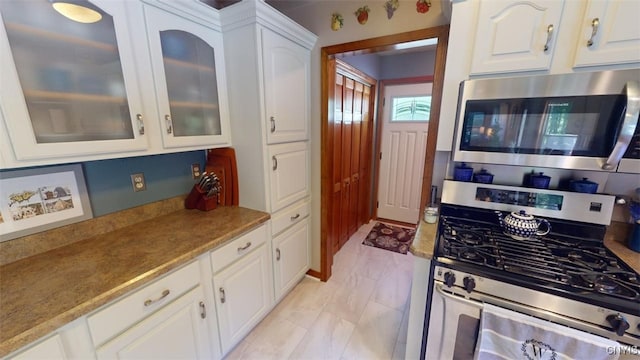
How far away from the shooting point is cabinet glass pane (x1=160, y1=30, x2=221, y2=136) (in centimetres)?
Answer: 136

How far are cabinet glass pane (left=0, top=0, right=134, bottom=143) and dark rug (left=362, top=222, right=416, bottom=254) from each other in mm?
2708

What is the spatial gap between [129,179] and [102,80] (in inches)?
23.1

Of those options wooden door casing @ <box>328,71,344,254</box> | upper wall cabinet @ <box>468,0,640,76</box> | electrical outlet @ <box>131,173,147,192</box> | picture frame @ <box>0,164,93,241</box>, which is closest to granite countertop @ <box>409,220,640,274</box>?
upper wall cabinet @ <box>468,0,640,76</box>

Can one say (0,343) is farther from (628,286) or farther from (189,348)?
(628,286)

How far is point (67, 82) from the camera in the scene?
103cm

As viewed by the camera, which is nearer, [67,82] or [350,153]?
[67,82]

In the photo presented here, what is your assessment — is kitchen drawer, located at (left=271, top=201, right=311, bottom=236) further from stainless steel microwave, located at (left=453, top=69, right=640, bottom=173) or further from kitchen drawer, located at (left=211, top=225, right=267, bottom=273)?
stainless steel microwave, located at (left=453, top=69, right=640, bottom=173)

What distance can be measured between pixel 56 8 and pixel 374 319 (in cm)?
247

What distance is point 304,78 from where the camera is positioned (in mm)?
1909

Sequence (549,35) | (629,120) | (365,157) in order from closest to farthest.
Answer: (629,120)
(549,35)
(365,157)

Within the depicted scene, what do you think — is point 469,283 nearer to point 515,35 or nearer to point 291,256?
point 515,35

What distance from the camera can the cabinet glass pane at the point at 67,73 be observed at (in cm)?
91

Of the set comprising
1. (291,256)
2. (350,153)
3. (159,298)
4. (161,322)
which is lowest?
(291,256)

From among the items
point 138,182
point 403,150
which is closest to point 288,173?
point 138,182
